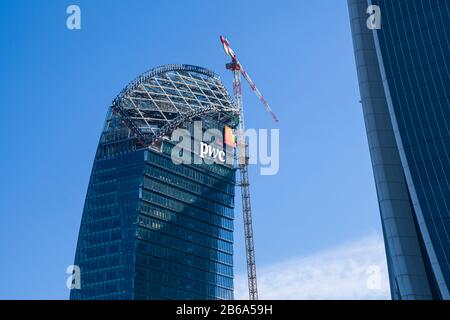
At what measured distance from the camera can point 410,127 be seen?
11331cm

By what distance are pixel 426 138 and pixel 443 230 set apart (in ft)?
46.5

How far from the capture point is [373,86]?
123 meters

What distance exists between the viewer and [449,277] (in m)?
101

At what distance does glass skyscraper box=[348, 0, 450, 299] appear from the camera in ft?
352

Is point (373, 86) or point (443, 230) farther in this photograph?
point (373, 86)

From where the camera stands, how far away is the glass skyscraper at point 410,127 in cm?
10725
